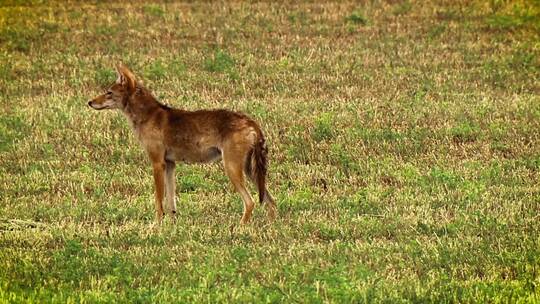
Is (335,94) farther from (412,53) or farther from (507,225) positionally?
(507,225)

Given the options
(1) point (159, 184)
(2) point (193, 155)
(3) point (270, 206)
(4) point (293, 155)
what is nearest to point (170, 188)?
(1) point (159, 184)

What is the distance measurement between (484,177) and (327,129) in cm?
342

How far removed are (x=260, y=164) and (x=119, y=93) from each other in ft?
6.54

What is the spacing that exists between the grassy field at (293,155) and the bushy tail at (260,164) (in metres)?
0.35

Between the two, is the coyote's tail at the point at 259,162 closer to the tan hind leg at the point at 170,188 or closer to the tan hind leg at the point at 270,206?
the tan hind leg at the point at 270,206

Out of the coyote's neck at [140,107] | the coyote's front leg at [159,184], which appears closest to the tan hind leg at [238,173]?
the coyote's front leg at [159,184]

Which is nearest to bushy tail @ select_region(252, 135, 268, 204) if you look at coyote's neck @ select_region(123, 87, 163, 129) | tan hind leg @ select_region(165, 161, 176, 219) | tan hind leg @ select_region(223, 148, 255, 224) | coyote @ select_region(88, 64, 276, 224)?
coyote @ select_region(88, 64, 276, 224)

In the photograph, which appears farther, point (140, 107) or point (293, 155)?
point (293, 155)

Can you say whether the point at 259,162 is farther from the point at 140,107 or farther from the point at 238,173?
the point at 140,107

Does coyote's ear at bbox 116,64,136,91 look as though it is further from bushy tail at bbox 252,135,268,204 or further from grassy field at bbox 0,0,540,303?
bushy tail at bbox 252,135,268,204

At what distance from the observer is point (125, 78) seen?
1400 centimetres

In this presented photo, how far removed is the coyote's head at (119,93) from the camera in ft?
45.8

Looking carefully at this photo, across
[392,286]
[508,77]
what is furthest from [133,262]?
[508,77]

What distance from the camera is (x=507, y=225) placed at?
12133 mm
